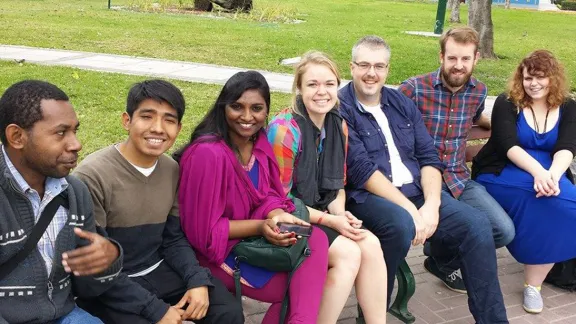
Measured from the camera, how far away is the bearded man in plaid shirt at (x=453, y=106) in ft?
14.2

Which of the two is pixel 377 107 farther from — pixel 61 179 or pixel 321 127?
pixel 61 179

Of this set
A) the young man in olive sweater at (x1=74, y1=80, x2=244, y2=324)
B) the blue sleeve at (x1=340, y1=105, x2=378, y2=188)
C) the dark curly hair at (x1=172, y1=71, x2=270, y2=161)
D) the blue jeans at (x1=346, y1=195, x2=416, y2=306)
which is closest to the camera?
the young man in olive sweater at (x1=74, y1=80, x2=244, y2=324)

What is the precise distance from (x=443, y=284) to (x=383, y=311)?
122 cm

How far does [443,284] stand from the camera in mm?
4523

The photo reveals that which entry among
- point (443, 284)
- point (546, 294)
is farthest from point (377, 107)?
Answer: point (546, 294)

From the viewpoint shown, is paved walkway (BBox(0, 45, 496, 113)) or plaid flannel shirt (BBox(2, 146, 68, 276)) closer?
plaid flannel shirt (BBox(2, 146, 68, 276))

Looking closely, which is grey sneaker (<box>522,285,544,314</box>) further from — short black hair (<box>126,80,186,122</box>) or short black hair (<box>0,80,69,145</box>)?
short black hair (<box>0,80,69,145</box>)

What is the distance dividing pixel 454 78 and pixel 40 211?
2.92 meters

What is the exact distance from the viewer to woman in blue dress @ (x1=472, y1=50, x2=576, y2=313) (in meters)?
4.26

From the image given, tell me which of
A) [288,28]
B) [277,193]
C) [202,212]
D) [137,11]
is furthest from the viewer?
[137,11]

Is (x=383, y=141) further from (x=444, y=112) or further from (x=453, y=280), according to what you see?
(x=453, y=280)

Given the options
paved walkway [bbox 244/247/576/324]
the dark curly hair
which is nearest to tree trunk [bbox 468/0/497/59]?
paved walkway [bbox 244/247/576/324]

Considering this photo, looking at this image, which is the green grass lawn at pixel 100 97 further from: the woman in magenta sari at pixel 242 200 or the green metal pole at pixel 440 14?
the green metal pole at pixel 440 14

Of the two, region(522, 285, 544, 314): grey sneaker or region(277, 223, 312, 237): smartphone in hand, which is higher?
region(277, 223, 312, 237): smartphone in hand
